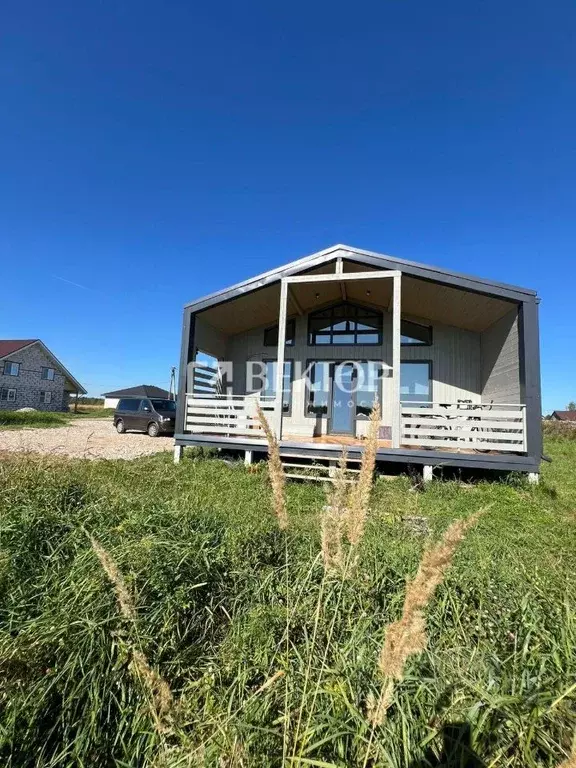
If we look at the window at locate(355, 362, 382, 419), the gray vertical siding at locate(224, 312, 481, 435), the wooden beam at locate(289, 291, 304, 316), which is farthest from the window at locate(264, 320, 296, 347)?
the window at locate(355, 362, 382, 419)

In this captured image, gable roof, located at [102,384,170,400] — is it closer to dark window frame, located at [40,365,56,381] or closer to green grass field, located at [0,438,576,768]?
dark window frame, located at [40,365,56,381]

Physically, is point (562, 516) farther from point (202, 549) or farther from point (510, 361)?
point (202, 549)

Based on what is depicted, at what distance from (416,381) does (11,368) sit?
104 ft

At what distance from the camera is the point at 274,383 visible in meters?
11.3

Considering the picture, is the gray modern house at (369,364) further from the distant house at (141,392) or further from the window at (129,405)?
the distant house at (141,392)

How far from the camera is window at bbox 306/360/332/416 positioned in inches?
433

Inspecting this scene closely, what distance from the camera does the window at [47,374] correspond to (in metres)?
32.8

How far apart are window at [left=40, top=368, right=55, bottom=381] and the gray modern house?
92.5 ft

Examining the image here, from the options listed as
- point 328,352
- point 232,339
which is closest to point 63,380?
point 232,339

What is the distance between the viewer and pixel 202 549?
2807 mm

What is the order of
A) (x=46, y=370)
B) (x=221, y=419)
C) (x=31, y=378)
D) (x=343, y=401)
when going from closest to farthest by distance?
(x=221, y=419) < (x=343, y=401) < (x=31, y=378) < (x=46, y=370)

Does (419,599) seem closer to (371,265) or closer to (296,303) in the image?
(371,265)

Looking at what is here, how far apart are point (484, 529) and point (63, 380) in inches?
1516

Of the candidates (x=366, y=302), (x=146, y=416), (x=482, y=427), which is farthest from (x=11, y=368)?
(x=482, y=427)
